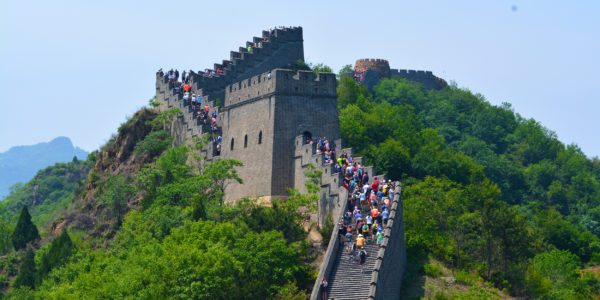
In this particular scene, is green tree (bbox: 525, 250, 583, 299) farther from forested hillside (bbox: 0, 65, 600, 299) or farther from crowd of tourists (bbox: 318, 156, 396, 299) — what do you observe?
crowd of tourists (bbox: 318, 156, 396, 299)

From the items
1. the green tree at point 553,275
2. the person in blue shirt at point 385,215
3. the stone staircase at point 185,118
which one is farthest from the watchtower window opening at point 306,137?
the green tree at point 553,275

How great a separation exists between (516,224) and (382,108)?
3289 cm

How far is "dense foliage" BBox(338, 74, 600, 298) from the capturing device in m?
59.8

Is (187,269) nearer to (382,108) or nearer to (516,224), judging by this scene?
(516,224)

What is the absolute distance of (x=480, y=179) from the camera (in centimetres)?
8375

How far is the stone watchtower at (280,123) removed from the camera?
2515 inches

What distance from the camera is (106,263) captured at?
62.5 m

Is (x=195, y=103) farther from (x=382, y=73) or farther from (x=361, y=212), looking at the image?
(x=382, y=73)

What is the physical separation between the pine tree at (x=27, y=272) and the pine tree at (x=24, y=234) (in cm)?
718

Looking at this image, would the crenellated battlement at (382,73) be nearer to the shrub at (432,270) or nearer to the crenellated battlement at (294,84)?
the crenellated battlement at (294,84)

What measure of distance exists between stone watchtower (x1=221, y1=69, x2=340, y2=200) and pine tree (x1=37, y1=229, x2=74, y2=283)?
10986 millimetres

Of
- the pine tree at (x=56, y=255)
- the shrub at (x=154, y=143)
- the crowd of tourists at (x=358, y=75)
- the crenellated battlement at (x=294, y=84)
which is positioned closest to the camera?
the crenellated battlement at (x=294, y=84)

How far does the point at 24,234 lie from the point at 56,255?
11146 millimetres

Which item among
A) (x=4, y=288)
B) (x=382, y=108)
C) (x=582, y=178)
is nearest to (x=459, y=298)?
(x=4, y=288)
